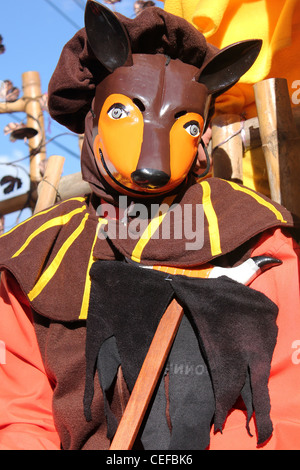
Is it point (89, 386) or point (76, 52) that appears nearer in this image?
point (89, 386)

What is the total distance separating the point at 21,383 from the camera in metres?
Result: 1.37

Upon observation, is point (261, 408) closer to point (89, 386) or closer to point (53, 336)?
point (89, 386)

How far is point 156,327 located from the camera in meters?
1.26

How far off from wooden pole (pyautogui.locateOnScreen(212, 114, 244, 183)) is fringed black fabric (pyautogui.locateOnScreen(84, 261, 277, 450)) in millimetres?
597

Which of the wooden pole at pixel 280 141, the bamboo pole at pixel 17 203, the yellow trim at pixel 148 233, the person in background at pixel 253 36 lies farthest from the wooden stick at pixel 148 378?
the bamboo pole at pixel 17 203

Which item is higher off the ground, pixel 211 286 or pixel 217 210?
pixel 217 210

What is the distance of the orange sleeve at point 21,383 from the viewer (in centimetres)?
128

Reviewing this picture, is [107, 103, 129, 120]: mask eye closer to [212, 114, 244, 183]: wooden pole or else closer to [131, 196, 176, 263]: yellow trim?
[131, 196, 176, 263]: yellow trim

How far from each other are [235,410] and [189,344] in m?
0.17

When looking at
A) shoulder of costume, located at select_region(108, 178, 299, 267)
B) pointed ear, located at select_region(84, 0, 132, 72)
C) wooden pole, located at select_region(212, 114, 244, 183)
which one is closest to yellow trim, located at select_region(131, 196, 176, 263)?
shoulder of costume, located at select_region(108, 178, 299, 267)

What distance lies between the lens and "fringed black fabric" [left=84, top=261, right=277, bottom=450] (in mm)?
1183

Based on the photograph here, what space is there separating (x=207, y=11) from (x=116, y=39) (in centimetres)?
46
